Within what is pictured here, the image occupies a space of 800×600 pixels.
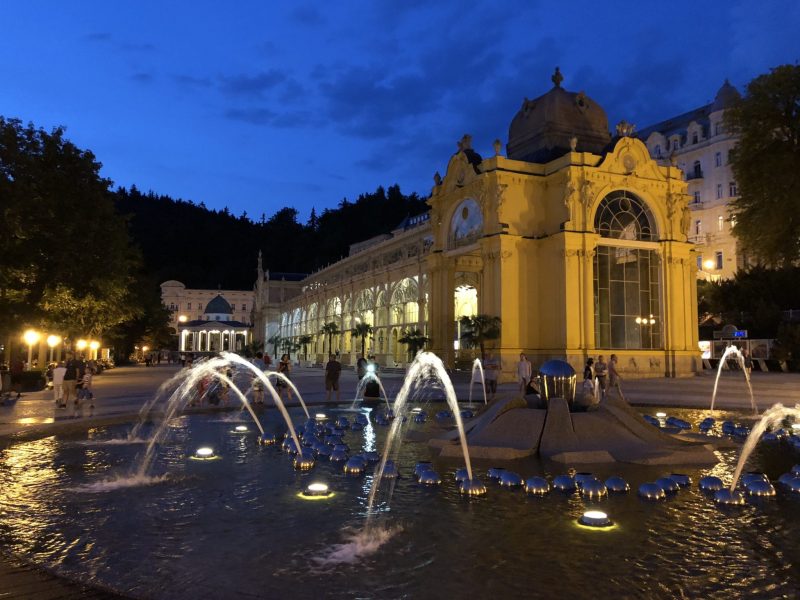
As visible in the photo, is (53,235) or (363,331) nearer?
(53,235)

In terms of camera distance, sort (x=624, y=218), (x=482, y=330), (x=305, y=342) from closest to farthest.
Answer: (x=482, y=330)
(x=624, y=218)
(x=305, y=342)

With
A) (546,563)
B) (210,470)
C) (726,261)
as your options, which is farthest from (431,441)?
(726,261)

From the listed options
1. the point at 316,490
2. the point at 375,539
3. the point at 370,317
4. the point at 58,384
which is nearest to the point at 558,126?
the point at 58,384

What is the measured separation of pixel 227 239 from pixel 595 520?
180012 millimetres

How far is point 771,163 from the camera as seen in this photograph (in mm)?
37000

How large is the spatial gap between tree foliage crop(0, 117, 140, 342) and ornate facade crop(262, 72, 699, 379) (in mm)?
21384

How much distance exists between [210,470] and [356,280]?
62.4 m

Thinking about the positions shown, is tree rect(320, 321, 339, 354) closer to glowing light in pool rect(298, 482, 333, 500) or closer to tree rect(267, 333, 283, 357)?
tree rect(267, 333, 283, 357)

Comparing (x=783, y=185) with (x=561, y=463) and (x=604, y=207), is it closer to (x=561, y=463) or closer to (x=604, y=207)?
(x=604, y=207)

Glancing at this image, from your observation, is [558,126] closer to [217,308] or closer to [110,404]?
[110,404]

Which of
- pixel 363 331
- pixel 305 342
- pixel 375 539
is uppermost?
pixel 363 331

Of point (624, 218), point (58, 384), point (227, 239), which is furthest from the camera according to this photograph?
point (227, 239)

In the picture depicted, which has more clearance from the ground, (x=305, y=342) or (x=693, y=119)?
(x=693, y=119)

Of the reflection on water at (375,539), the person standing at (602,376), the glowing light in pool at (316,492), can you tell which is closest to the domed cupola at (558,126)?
the person standing at (602,376)
